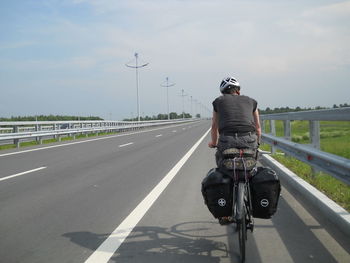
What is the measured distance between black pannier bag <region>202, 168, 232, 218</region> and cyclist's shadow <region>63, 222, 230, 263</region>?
1.54ft

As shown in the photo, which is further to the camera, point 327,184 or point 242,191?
point 327,184

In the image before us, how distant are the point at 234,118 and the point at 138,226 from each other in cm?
198

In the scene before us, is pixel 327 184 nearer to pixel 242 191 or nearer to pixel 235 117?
pixel 235 117

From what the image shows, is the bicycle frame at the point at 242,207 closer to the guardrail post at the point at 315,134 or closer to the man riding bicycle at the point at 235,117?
the man riding bicycle at the point at 235,117

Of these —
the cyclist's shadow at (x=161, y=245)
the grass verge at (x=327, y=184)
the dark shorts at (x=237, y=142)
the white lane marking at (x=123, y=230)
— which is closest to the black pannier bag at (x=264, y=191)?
the dark shorts at (x=237, y=142)

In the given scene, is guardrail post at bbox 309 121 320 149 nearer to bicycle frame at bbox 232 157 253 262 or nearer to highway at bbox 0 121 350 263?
highway at bbox 0 121 350 263

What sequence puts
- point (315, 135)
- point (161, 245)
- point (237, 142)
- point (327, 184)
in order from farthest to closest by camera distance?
point (315, 135)
point (327, 184)
point (161, 245)
point (237, 142)

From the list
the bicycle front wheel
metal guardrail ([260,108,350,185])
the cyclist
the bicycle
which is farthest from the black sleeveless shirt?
metal guardrail ([260,108,350,185])

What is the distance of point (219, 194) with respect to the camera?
4.47m

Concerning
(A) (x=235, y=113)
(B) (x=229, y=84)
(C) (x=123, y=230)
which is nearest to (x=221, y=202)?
(A) (x=235, y=113)

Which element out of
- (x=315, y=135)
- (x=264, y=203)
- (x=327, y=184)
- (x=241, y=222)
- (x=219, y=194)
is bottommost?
(x=327, y=184)

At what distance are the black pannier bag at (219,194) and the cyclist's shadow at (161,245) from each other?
1.54 feet

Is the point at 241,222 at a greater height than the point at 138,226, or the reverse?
the point at 241,222

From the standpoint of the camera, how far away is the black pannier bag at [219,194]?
4461 mm
